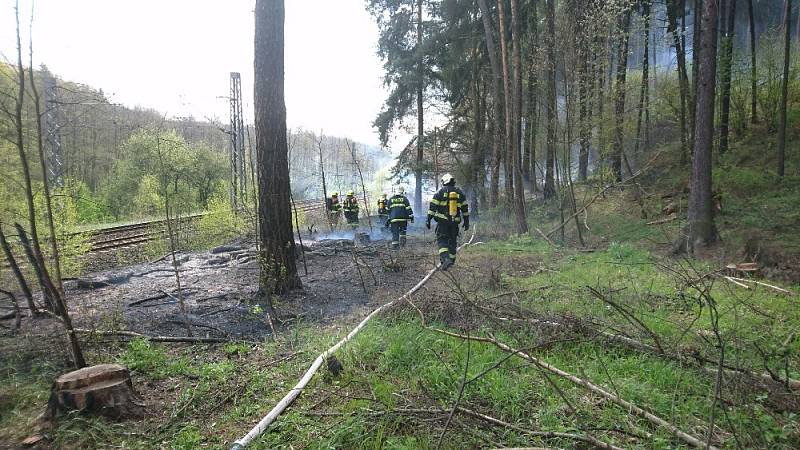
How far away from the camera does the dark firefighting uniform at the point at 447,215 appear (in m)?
8.84

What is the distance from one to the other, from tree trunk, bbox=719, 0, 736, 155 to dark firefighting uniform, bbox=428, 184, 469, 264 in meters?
10.6

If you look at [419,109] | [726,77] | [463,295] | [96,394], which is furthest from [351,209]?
[96,394]

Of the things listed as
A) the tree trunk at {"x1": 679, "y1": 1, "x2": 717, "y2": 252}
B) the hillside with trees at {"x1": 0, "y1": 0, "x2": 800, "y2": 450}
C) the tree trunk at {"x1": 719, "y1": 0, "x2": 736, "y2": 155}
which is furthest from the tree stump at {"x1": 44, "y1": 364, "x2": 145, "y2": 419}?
the tree trunk at {"x1": 719, "y1": 0, "x2": 736, "y2": 155}

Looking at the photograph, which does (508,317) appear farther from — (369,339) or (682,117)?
(682,117)

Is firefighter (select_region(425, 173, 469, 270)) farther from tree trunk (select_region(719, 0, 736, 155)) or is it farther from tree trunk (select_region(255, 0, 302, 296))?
tree trunk (select_region(719, 0, 736, 155))

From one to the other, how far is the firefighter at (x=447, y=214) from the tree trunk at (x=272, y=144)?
323 cm

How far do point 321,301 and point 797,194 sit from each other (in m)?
12.5

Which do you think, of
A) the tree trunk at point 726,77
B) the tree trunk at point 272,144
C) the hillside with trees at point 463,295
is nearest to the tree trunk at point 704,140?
the hillside with trees at point 463,295

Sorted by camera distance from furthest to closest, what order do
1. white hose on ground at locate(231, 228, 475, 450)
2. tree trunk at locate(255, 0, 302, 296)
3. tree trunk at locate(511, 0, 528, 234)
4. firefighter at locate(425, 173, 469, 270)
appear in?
tree trunk at locate(511, 0, 528, 234), firefighter at locate(425, 173, 469, 270), tree trunk at locate(255, 0, 302, 296), white hose on ground at locate(231, 228, 475, 450)

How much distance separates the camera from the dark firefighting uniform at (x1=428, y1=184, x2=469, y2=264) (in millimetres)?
8844

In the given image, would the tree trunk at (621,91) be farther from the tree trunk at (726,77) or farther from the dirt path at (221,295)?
the dirt path at (221,295)

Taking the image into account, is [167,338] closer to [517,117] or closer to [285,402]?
[285,402]

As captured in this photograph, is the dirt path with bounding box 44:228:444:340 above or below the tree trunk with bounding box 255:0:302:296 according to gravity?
below

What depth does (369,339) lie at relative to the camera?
464 centimetres
